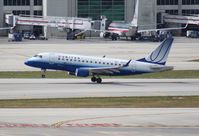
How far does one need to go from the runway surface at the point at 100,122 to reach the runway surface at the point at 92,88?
12.2m

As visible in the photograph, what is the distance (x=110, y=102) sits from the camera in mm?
51750

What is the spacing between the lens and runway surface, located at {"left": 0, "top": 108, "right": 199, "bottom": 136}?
115 ft

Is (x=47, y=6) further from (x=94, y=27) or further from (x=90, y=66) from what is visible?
(x=90, y=66)

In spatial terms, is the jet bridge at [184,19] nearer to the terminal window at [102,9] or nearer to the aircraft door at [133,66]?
the terminal window at [102,9]

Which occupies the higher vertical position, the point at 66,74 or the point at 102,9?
the point at 102,9

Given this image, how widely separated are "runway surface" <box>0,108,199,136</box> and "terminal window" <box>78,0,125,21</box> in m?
147

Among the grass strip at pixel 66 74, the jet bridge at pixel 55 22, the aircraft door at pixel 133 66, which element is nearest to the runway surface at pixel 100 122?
the aircraft door at pixel 133 66

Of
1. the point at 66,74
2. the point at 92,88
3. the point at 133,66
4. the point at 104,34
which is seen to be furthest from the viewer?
the point at 104,34

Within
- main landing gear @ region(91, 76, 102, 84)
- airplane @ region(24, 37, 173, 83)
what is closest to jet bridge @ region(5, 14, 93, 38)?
airplane @ region(24, 37, 173, 83)

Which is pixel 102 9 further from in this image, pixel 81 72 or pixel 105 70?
pixel 81 72

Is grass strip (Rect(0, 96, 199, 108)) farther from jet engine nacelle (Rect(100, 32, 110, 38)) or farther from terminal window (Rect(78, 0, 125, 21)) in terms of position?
terminal window (Rect(78, 0, 125, 21))

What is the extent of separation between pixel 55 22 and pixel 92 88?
120 m

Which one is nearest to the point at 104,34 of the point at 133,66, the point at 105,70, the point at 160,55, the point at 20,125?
the point at 133,66

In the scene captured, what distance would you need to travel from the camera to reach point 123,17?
195000 mm
